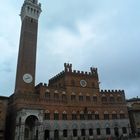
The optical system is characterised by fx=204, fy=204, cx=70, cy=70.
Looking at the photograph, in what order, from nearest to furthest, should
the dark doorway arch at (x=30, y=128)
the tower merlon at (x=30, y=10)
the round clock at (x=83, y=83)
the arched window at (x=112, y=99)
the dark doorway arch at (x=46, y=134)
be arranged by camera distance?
1. the dark doorway arch at (x=30, y=128)
2. the dark doorway arch at (x=46, y=134)
3. the tower merlon at (x=30, y=10)
4. the round clock at (x=83, y=83)
5. the arched window at (x=112, y=99)

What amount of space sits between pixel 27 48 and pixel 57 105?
47.4 ft

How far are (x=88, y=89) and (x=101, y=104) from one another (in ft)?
16.6

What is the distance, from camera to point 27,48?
4600 centimetres

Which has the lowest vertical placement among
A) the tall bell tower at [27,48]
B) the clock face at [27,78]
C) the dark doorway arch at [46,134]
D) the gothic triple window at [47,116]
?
the dark doorway arch at [46,134]

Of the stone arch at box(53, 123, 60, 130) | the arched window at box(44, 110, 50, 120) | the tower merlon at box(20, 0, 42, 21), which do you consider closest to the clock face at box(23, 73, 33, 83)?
the arched window at box(44, 110, 50, 120)

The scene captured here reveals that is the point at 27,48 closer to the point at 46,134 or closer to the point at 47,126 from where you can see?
the point at 47,126

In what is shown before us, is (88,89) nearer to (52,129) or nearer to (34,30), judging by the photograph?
(52,129)

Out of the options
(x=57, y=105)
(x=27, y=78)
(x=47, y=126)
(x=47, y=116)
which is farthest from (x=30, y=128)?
(x=27, y=78)

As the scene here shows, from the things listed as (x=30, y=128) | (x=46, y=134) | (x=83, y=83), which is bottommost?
(x=46, y=134)

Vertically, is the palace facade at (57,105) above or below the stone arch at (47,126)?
above

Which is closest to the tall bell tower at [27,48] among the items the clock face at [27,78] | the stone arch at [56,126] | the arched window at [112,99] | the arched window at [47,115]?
the clock face at [27,78]

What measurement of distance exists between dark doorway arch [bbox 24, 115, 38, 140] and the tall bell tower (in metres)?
5.73

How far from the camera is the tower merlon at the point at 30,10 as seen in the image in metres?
49.5

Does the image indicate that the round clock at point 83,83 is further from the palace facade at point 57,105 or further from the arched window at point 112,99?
the arched window at point 112,99
